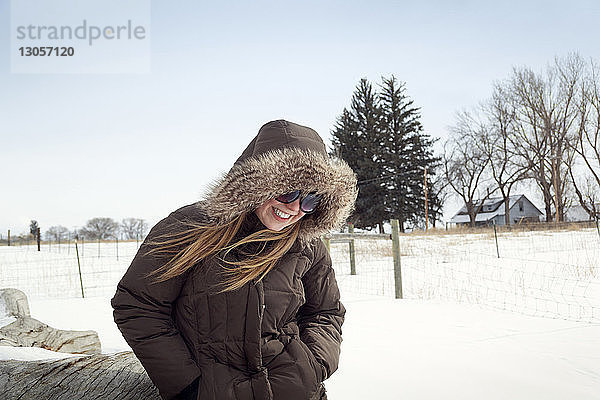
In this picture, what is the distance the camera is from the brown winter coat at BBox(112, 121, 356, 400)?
157cm

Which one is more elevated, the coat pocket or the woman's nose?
the woman's nose

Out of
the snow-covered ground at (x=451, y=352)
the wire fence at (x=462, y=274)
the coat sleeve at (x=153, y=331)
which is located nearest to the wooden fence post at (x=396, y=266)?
the wire fence at (x=462, y=274)

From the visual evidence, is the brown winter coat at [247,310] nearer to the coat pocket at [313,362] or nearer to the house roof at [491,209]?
the coat pocket at [313,362]

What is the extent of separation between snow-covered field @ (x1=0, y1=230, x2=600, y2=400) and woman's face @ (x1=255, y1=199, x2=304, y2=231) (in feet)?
5.40

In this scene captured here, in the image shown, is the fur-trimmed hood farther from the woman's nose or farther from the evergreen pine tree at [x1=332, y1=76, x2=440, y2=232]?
the evergreen pine tree at [x1=332, y1=76, x2=440, y2=232]

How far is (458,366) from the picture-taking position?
3621 mm

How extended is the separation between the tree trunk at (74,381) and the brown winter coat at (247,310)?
1.03ft

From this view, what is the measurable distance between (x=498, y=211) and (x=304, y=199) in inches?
2027

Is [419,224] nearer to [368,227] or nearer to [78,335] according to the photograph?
[368,227]

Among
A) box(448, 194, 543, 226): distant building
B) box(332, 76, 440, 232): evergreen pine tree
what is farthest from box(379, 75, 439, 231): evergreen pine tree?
box(448, 194, 543, 226): distant building

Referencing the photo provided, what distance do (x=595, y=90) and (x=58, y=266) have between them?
3031 centimetres

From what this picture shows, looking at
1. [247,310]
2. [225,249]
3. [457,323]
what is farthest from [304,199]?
[457,323]

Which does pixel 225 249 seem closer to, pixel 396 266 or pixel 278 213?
pixel 278 213

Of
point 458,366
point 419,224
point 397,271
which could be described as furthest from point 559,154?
point 458,366
